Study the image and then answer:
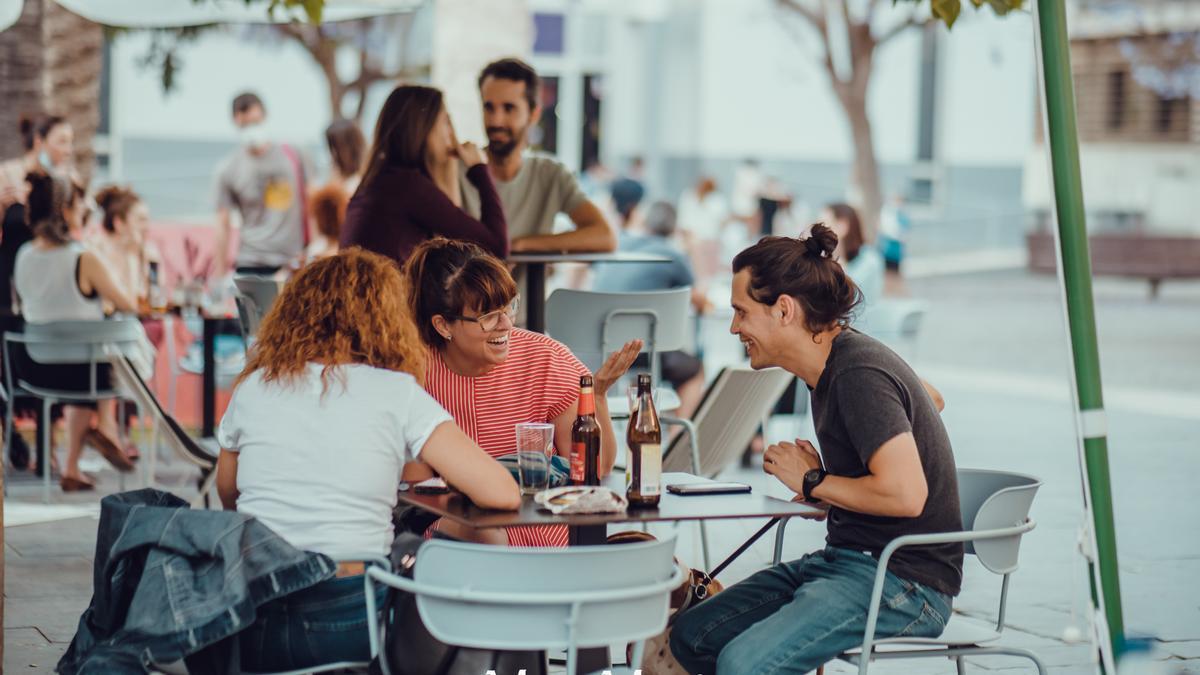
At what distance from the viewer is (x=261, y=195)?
31.9 ft

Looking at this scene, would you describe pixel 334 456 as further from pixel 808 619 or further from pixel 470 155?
pixel 470 155

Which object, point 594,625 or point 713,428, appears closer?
point 594,625

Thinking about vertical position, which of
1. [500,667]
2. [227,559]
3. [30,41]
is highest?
[30,41]

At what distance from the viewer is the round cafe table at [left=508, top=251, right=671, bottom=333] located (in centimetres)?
607

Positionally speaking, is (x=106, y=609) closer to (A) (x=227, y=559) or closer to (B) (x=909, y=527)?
(A) (x=227, y=559)

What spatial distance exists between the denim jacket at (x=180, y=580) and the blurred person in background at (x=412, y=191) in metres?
2.21

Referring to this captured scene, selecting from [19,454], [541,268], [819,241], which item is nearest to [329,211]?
[19,454]

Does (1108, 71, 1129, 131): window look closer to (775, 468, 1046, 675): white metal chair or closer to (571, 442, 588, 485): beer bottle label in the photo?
(775, 468, 1046, 675): white metal chair

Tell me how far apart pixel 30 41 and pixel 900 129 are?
23.0 metres

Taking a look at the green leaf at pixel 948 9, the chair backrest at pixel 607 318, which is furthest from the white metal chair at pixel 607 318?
the green leaf at pixel 948 9

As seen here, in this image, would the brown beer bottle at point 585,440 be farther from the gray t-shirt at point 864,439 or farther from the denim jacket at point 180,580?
the denim jacket at point 180,580

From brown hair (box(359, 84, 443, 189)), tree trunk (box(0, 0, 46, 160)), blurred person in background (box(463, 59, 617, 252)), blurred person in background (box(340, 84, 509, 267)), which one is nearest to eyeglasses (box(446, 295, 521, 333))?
blurred person in background (box(340, 84, 509, 267))

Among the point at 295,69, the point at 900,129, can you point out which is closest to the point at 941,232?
the point at 900,129

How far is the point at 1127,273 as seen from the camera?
24500 millimetres
